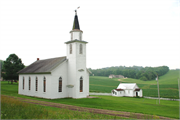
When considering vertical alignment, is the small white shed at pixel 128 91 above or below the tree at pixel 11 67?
below

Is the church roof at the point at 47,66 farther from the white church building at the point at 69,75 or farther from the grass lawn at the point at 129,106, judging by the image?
the grass lawn at the point at 129,106

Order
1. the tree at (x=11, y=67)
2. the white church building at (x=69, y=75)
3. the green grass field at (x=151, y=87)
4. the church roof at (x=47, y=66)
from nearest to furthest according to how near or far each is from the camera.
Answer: the white church building at (x=69, y=75), the church roof at (x=47, y=66), the tree at (x=11, y=67), the green grass field at (x=151, y=87)

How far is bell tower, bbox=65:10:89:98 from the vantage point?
98.1ft

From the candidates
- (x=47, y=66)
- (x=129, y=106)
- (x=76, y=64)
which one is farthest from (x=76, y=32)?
(x=129, y=106)

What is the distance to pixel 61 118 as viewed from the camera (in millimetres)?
12711

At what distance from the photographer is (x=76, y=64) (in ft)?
98.7

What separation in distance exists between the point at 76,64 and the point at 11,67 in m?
38.8

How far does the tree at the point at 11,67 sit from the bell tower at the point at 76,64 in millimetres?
35968

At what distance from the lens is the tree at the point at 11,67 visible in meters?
57.8

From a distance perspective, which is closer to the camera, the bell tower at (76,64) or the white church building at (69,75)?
the white church building at (69,75)

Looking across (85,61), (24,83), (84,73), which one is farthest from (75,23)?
(24,83)

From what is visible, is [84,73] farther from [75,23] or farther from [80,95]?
[75,23]

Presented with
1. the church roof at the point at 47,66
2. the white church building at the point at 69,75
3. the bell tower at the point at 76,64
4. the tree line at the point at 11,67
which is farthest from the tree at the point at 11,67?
the bell tower at the point at 76,64

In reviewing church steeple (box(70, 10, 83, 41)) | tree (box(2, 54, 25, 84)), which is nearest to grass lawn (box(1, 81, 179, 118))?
church steeple (box(70, 10, 83, 41))
